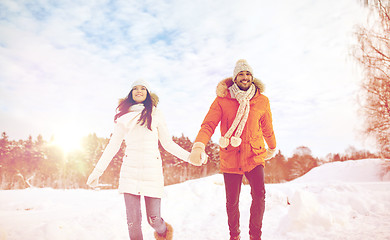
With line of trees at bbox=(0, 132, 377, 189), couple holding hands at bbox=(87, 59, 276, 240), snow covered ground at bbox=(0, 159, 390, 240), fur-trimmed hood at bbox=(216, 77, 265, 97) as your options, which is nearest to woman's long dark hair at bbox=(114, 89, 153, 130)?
couple holding hands at bbox=(87, 59, 276, 240)

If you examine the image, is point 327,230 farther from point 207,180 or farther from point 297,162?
point 297,162

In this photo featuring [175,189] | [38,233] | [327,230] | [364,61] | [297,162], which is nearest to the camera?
[38,233]

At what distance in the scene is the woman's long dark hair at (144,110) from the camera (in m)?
3.38

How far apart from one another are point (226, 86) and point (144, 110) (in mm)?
1217

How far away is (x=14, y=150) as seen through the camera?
44.7 meters

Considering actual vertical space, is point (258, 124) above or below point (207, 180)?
above

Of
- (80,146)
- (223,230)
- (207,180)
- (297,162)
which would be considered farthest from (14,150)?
(297,162)

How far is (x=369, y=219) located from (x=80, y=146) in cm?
4932

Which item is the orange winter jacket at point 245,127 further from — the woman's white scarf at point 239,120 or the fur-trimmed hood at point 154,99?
the fur-trimmed hood at point 154,99

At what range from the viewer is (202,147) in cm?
324

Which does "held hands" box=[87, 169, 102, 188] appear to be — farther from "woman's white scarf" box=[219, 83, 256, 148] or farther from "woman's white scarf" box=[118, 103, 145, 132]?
"woman's white scarf" box=[219, 83, 256, 148]

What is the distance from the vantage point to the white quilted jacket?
125 inches

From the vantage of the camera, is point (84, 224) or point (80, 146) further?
point (80, 146)

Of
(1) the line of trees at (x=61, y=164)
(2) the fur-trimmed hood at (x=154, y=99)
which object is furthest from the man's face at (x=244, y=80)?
(1) the line of trees at (x=61, y=164)
